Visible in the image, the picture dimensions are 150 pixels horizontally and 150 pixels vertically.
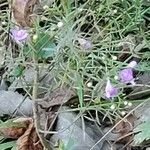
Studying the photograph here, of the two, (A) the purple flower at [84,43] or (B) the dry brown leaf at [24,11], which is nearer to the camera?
(A) the purple flower at [84,43]

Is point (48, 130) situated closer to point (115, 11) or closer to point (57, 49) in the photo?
point (57, 49)

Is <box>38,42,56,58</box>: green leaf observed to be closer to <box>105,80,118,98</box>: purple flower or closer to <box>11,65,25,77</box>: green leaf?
<box>11,65,25,77</box>: green leaf

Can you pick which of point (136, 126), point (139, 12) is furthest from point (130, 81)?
point (139, 12)

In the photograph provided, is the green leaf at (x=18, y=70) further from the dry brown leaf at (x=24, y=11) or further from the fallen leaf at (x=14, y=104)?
the dry brown leaf at (x=24, y=11)

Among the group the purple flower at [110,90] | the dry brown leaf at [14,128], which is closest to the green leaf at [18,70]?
the dry brown leaf at [14,128]

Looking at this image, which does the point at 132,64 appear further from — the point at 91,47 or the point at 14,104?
the point at 14,104

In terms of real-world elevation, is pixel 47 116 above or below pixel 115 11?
below
